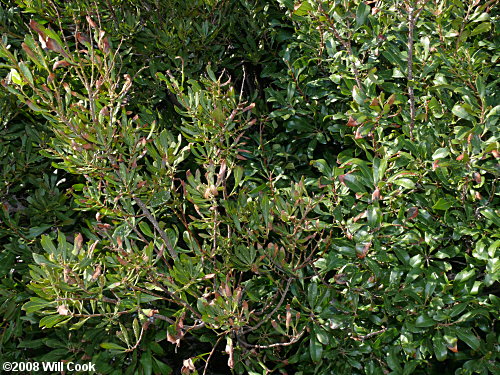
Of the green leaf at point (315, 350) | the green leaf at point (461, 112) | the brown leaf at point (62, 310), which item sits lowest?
the green leaf at point (315, 350)

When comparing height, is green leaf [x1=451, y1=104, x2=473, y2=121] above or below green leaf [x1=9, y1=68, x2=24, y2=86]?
below

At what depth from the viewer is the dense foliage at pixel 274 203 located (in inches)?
72.4

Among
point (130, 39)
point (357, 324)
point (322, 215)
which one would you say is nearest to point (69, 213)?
point (130, 39)

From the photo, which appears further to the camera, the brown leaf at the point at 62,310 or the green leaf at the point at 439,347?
the green leaf at the point at 439,347

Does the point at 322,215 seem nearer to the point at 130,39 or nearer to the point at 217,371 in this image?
the point at 217,371

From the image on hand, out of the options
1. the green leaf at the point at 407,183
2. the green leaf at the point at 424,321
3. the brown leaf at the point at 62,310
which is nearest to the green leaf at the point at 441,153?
the green leaf at the point at 407,183

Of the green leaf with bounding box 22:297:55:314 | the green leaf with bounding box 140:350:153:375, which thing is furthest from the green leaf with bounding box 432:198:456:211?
the green leaf with bounding box 22:297:55:314

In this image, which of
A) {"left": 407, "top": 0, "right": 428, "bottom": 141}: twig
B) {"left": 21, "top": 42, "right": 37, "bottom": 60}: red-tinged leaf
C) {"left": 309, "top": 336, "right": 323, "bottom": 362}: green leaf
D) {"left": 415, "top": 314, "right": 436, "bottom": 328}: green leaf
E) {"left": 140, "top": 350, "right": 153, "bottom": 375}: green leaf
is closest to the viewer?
{"left": 21, "top": 42, "right": 37, "bottom": 60}: red-tinged leaf

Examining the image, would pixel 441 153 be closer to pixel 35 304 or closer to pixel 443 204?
pixel 443 204

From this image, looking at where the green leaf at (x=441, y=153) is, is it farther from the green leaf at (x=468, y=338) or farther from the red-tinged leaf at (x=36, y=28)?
the red-tinged leaf at (x=36, y=28)

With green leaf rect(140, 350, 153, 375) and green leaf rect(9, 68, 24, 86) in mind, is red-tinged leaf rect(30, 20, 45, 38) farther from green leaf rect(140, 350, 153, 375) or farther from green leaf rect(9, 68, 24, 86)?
green leaf rect(140, 350, 153, 375)

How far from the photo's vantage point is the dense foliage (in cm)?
184

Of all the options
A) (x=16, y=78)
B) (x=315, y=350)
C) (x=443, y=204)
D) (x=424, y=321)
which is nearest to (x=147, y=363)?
(x=315, y=350)

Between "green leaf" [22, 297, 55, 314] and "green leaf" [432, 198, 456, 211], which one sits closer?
"green leaf" [22, 297, 55, 314]
